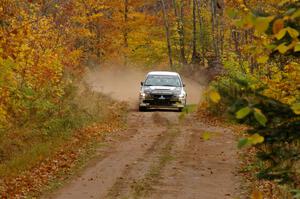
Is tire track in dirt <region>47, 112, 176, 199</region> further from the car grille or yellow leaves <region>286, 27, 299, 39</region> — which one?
yellow leaves <region>286, 27, 299, 39</region>

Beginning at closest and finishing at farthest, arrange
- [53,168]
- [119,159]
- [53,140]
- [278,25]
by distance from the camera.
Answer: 1. [278,25]
2. [53,168]
3. [119,159]
4. [53,140]

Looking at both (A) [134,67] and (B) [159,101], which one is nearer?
(B) [159,101]

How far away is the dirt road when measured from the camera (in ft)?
36.4

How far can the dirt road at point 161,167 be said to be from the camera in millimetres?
11102

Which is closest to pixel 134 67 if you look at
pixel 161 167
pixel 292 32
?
pixel 161 167

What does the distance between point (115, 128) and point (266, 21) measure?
1820 centimetres

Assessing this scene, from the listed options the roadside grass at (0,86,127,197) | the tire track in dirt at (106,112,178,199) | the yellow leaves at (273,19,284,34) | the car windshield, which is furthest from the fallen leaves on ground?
the yellow leaves at (273,19,284,34)

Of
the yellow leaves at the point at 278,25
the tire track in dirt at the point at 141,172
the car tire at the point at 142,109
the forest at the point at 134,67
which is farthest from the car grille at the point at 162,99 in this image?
the yellow leaves at the point at 278,25

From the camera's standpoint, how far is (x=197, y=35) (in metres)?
45.8

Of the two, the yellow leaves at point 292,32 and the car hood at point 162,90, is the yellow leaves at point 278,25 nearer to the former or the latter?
the yellow leaves at point 292,32

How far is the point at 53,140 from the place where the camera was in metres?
16.6

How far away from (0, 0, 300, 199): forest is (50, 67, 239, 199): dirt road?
73 centimetres

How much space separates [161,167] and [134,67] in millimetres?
34387

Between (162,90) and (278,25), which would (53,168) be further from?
(162,90)
